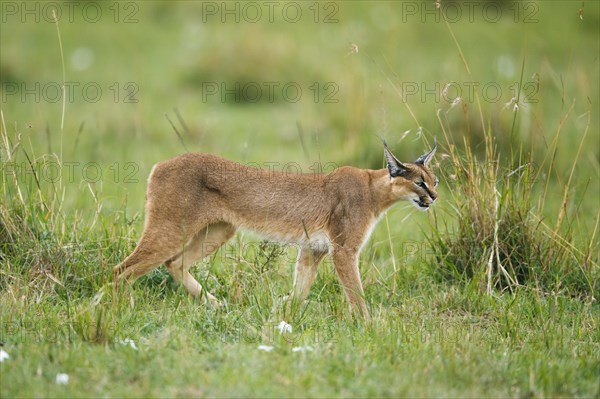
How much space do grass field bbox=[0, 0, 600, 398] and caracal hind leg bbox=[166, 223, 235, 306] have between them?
0.56 feet

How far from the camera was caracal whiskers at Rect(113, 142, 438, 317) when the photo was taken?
670 centimetres

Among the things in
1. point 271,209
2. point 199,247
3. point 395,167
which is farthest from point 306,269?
point 395,167

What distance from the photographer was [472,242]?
752cm

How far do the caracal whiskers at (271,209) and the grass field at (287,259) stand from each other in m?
0.21

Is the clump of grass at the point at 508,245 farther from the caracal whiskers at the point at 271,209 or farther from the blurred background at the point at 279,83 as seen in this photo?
the blurred background at the point at 279,83

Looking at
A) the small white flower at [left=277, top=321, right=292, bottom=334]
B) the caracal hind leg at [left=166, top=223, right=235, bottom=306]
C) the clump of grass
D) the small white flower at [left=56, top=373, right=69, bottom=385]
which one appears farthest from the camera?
the clump of grass

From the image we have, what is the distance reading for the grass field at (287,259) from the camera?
529 centimetres

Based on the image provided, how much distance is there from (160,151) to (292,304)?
582cm

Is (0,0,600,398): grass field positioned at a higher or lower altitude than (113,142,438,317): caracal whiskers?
lower

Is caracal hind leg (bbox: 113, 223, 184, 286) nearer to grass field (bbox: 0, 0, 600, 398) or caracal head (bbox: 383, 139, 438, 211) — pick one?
grass field (bbox: 0, 0, 600, 398)

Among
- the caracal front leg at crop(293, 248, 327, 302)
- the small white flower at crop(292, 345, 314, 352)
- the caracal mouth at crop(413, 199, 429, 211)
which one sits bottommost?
the caracal front leg at crop(293, 248, 327, 302)

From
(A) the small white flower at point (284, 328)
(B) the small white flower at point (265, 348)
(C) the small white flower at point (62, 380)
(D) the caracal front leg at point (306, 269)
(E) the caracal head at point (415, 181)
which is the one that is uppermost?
(E) the caracal head at point (415, 181)

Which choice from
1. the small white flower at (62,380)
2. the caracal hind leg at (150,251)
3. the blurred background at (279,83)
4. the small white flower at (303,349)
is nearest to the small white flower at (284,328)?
the small white flower at (303,349)

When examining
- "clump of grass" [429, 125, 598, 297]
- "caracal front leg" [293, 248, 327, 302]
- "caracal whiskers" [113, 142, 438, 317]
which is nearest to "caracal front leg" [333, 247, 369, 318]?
"caracal whiskers" [113, 142, 438, 317]
